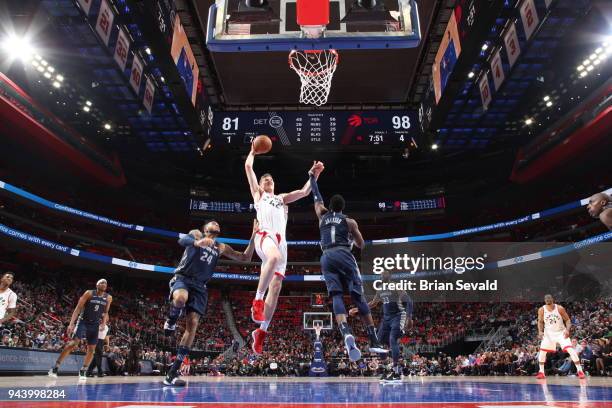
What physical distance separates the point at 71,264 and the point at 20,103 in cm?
1241

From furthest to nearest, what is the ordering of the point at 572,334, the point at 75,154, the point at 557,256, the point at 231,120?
the point at 557,256, the point at 75,154, the point at 572,334, the point at 231,120

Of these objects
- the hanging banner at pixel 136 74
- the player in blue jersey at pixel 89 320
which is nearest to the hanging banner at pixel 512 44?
the hanging banner at pixel 136 74

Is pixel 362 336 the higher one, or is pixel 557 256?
pixel 557 256

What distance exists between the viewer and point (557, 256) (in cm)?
2577

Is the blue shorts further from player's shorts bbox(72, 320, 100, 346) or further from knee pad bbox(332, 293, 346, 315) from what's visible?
player's shorts bbox(72, 320, 100, 346)

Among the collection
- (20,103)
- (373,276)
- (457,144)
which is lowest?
(373,276)

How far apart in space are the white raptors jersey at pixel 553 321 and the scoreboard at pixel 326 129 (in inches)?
211

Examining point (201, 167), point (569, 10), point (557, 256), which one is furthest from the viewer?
point (201, 167)

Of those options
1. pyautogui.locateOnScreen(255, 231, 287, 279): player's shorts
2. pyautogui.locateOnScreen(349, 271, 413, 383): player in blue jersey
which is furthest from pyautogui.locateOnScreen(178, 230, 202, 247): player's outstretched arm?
pyautogui.locateOnScreen(349, 271, 413, 383): player in blue jersey

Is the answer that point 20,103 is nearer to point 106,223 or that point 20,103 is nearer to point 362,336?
point 106,223

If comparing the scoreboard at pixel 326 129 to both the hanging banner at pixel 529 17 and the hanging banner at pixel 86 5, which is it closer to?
the hanging banner at pixel 529 17

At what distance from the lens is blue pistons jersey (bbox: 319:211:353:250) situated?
5.83 meters

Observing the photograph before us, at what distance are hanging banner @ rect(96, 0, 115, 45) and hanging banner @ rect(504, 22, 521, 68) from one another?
955 centimetres

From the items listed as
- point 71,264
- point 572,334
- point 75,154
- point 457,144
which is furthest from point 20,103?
point 572,334
